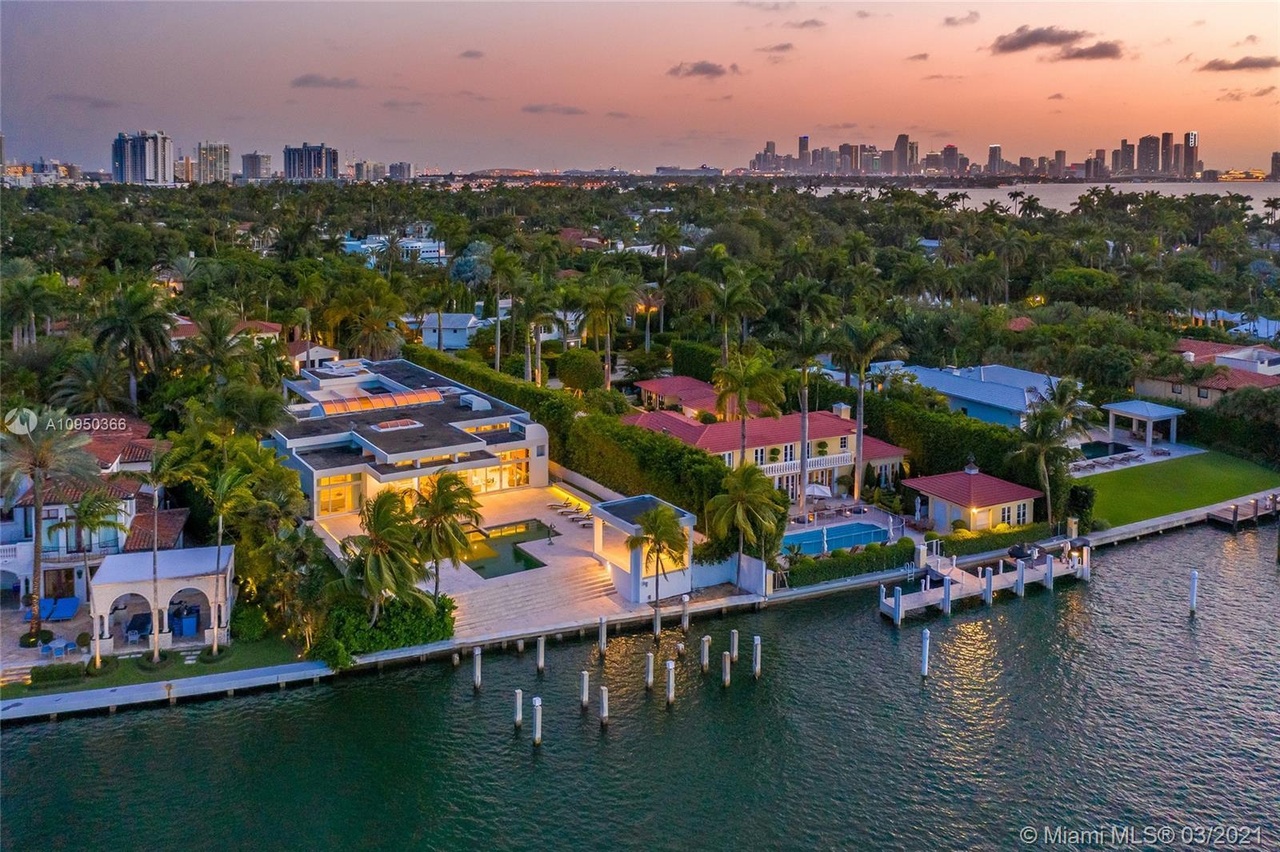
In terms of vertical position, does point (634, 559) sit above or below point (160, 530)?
below

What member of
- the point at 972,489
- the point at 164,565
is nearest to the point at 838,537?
the point at 972,489

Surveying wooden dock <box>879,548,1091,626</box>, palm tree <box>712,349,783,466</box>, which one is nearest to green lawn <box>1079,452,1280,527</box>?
wooden dock <box>879,548,1091,626</box>

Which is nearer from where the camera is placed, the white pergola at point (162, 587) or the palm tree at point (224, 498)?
the white pergola at point (162, 587)

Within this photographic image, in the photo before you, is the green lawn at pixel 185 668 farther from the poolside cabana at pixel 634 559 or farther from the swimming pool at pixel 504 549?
the poolside cabana at pixel 634 559

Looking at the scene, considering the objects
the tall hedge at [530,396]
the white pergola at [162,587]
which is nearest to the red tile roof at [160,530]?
the white pergola at [162,587]

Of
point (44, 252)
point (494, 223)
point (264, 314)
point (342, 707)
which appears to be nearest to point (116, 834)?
point (342, 707)

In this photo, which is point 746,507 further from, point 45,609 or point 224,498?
point 45,609
